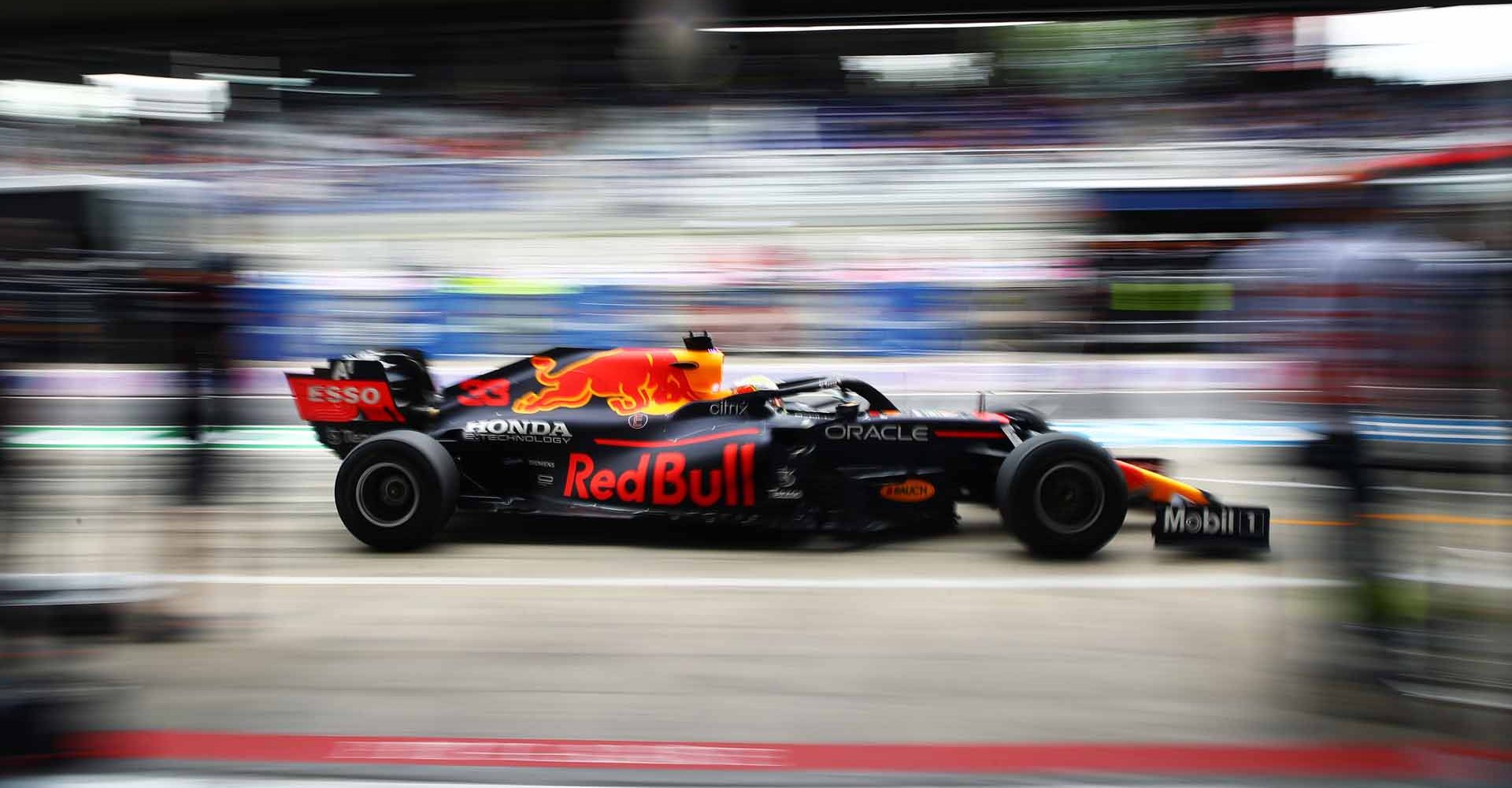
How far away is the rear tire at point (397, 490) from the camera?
5.75 meters

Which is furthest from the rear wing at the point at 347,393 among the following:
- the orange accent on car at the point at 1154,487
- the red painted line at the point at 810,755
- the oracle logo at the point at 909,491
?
the orange accent on car at the point at 1154,487

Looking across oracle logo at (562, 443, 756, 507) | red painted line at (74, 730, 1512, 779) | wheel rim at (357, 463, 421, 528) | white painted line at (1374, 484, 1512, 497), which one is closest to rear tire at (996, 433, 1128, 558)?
oracle logo at (562, 443, 756, 507)

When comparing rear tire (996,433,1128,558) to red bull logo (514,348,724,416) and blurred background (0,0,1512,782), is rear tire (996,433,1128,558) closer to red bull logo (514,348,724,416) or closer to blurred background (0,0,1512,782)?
blurred background (0,0,1512,782)

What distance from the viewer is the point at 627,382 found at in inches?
240

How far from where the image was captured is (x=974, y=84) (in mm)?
15023

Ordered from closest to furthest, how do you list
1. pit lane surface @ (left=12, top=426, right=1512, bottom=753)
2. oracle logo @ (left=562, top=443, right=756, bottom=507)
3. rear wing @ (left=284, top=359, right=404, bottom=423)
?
1. pit lane surface @ (left=12, top=426, right=1512, bottom=753)
2. oracle logo @ (left=562, top=443, right=756, bottom=507)
3. rear wing @ (left=284, top=359, right=404, bottom=423)

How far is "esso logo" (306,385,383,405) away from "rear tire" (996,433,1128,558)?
3.18m

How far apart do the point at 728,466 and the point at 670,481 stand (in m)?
0.29

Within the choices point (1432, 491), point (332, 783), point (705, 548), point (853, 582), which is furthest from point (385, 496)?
point (1432, 491)

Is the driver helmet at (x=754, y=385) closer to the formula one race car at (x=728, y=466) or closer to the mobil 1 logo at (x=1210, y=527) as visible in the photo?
the formula one race car at (x=728, y=466)

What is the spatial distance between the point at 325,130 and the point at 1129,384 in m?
10.1

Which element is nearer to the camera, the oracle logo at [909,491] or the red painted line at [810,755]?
the red painted line at [810,755]

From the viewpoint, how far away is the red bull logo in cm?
605

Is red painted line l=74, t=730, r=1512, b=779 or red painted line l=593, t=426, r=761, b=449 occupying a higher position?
red painted line l=593, t=426, r=761, b=449
